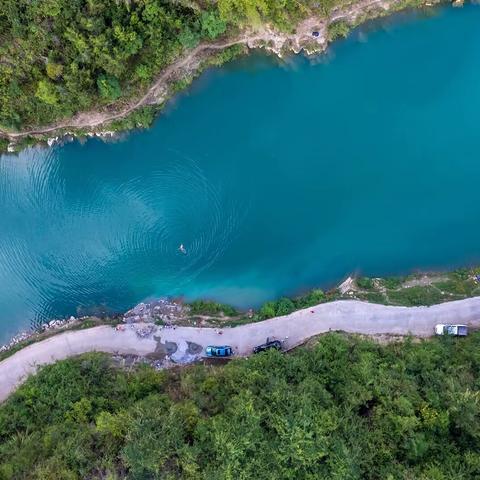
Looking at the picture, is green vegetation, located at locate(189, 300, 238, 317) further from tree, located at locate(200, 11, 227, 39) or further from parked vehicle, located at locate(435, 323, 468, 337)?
tree, located at locate(200, 11, 227, 39)

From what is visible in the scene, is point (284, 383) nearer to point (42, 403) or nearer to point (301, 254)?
point (301, 254)

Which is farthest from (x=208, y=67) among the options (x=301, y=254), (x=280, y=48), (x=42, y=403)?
(x=42, y=403)

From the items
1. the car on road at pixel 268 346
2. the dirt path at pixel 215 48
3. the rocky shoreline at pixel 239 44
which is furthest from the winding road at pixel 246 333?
the dirt path at pixel 215 48

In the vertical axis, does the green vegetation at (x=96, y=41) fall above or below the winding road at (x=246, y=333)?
above

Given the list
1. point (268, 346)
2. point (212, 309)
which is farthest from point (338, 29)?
point (268, 346)

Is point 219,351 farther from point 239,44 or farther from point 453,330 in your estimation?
point 239,44

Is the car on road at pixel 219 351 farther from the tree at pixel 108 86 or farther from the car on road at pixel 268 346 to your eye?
the tree at pixel 108 86

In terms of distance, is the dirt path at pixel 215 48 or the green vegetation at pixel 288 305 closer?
the green vegetation at pixel 288 305
